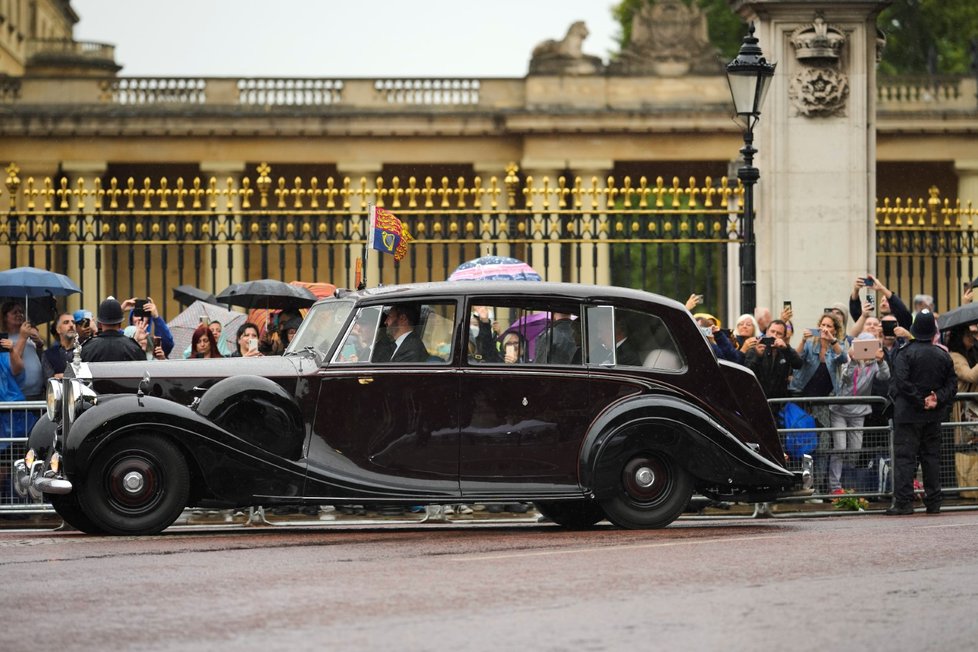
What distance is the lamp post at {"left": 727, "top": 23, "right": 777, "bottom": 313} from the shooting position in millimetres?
17547

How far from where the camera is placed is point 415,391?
505 inches

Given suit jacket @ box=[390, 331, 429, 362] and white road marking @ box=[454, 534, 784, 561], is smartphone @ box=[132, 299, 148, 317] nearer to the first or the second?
suit jacket @ box=[390, 331, 429, 362]

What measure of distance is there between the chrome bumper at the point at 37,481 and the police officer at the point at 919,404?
6.82 meters

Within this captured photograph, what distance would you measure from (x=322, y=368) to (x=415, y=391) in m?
0.65

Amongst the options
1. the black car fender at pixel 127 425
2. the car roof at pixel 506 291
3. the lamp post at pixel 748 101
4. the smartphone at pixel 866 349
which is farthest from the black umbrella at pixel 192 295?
the black car fender at pixel 127 425

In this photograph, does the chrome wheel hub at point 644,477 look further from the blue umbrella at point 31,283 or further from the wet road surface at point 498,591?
the blue umbrella at point 31,283

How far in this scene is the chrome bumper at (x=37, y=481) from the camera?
12.2m

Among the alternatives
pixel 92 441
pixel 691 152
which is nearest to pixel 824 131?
pixel 92 441

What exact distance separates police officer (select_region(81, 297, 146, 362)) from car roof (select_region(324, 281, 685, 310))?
231cm

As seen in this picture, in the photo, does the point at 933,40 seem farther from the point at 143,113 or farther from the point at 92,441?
the point at 92,441

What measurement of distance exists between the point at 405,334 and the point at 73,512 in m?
2.51

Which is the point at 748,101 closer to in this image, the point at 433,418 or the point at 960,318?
the point at 960,318

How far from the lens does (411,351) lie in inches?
513

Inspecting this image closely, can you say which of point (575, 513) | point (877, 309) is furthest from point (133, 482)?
point (877, 309)
